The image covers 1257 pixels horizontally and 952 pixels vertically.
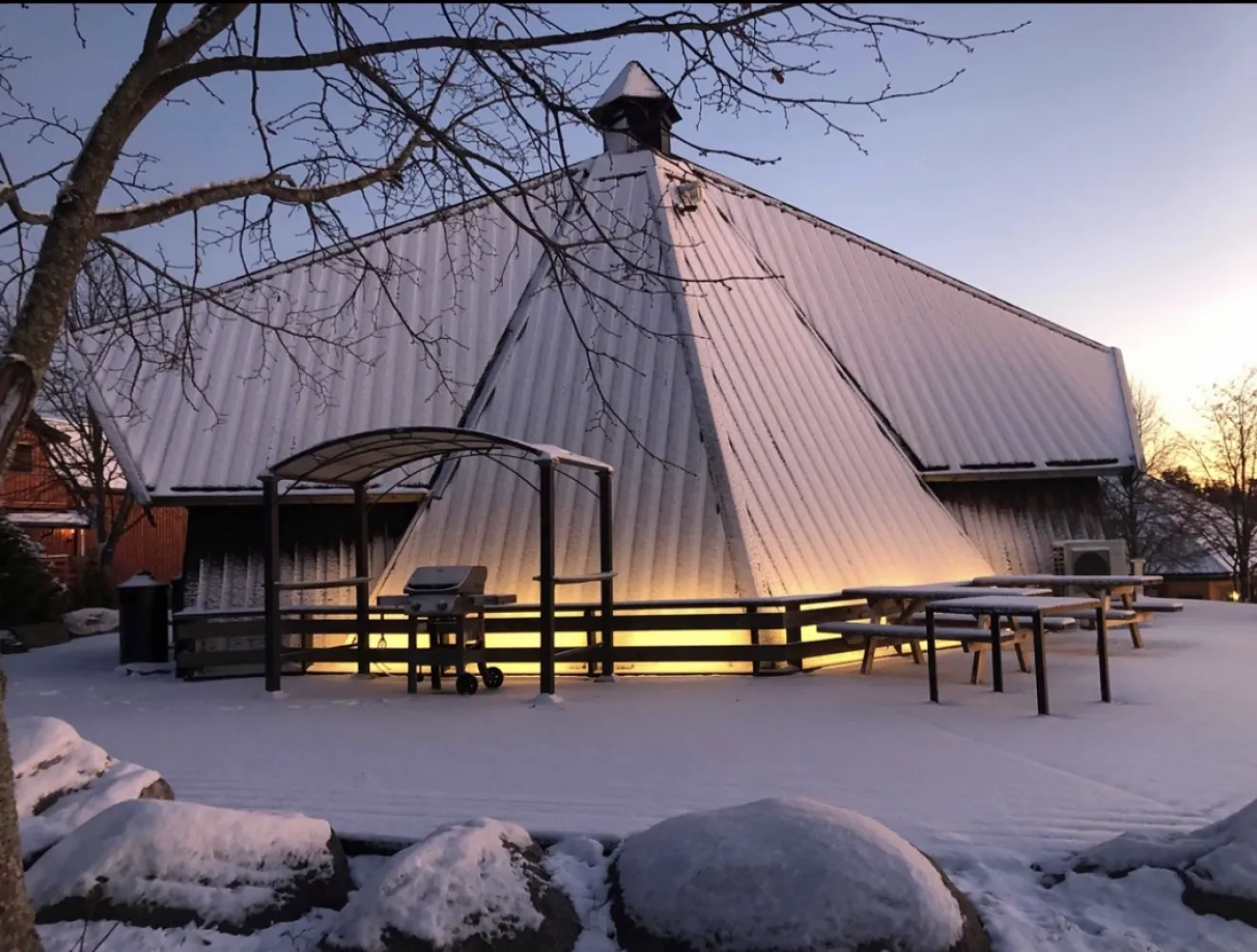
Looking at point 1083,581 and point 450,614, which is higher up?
point 1083,581

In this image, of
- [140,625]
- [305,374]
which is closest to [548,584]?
[305,374]

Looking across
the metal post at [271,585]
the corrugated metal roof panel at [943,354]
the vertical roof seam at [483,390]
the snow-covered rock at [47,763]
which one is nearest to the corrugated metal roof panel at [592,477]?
Result: the vertical roof seam at [483,390]

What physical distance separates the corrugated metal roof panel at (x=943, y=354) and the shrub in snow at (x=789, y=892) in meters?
12.5

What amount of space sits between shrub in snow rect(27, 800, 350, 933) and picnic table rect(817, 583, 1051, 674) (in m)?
6.99

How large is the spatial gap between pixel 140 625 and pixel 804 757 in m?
10.7

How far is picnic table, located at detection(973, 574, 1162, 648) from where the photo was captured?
12.4 metres

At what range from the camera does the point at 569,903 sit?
15.5 feet

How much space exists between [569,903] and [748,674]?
713 cm

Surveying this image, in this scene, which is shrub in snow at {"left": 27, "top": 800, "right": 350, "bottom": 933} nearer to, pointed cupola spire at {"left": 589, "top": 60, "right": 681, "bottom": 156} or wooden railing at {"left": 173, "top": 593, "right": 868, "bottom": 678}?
wooden railing at {"left": 173, "top": 593, "right": 868, "bottom": 678}

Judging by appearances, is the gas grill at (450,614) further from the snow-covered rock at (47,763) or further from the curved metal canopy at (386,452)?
the snow-covered rock at (47,763)

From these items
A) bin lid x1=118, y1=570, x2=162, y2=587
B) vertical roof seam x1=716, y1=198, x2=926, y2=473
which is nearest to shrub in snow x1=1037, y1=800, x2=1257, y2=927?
vertical roof seam x1=716, y1=198, x2=926, y2=473

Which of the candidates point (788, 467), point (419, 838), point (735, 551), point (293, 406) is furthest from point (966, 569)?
point (419, 838)

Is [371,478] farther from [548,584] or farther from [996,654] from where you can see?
[996,654]

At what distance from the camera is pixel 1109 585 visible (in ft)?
41.3
